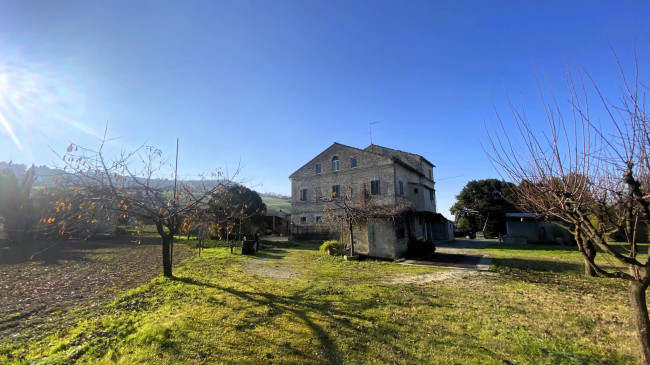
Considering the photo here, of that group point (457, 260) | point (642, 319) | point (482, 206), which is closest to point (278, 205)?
point (482, 206)

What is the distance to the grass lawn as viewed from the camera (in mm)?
4453

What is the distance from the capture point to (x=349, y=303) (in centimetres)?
704

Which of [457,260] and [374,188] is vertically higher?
[374,188]

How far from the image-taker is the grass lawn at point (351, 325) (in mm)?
4453

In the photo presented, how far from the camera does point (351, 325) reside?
5.62 m

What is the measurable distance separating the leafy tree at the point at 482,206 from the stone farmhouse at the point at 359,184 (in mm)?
8640

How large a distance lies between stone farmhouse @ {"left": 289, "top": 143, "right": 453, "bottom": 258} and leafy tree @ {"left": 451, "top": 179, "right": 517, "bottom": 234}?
8.64m

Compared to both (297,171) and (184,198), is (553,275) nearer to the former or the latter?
(184,198)

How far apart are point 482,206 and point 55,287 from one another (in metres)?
44.8

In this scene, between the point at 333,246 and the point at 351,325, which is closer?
the point at 351,325

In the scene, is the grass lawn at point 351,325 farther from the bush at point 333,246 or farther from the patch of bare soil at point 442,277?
the bush at point 333,246

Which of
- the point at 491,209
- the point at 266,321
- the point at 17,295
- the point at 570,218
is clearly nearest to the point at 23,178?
the point at 17,295

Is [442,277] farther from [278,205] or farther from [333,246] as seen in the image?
[278,205]

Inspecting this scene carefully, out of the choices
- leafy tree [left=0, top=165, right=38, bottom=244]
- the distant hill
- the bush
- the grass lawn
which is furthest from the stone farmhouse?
leafy tree [left=0, top=165, right=38, bottom=244]
